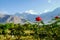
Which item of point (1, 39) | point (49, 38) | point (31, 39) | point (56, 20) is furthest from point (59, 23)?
point (1, 39)

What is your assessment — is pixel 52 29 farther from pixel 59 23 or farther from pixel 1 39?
pixel 1 39

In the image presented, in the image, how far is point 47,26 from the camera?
17.4 ft

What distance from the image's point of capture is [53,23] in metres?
4.95

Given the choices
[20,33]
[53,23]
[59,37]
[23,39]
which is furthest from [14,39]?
[53,23]

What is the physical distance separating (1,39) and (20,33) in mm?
2018

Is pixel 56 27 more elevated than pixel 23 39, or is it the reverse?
pixel 56 27

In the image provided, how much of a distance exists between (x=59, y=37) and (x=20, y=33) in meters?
5.57

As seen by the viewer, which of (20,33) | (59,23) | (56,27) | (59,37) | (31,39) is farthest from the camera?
(20,33)

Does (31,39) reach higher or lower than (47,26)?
lower

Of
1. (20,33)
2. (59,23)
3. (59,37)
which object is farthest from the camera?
(20,33)

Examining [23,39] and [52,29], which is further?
[23,39]

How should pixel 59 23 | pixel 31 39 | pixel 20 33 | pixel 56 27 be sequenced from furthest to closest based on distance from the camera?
pixel 20 33 < pixel 31 39 < pixel 56 27 < pixel 59 23

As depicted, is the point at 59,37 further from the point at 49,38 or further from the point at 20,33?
the point at 20,33

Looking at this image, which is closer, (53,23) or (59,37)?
(53,23)
